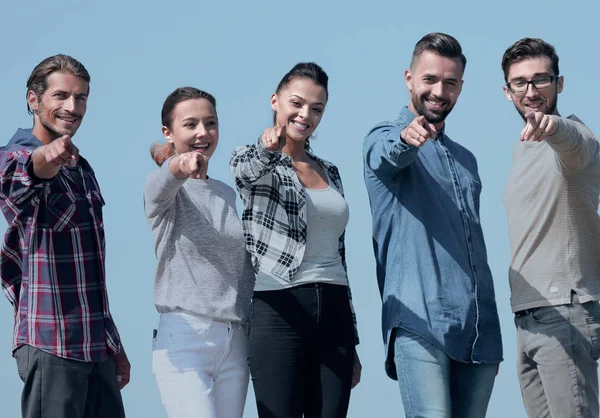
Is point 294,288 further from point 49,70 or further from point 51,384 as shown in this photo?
point 49,70

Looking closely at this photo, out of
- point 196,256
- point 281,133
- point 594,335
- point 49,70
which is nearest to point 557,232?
point 594,335

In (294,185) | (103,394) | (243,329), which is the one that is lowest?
(103,394)

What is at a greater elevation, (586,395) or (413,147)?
(413,147)

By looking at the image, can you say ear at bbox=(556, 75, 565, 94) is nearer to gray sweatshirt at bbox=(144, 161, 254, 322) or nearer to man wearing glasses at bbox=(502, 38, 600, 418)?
man wearing glasses at bbox=(502, 38, 600, 418)

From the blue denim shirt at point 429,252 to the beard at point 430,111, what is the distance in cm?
8

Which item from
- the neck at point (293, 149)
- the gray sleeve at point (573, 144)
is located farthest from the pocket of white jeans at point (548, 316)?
the neck at point (293, 149)

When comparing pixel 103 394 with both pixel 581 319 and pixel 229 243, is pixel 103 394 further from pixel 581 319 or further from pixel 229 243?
pixel 581 319

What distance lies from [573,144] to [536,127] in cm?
45

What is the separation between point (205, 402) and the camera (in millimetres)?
4883

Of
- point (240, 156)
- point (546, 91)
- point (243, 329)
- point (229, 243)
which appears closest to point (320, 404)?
point (243, 329)

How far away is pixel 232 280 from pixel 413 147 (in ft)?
4.01

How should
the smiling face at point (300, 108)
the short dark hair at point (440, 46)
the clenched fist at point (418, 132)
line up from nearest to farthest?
the clenched fist at point (418, 132)
the short dark hair at point (440, 46)
the smiling face at point (300, 108)

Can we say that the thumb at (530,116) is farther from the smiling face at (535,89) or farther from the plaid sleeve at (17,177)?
the plaid sleeve at (17,177)

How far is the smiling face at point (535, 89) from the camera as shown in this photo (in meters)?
5.49
